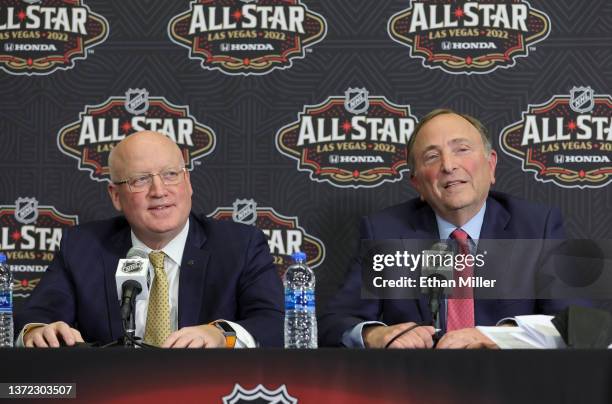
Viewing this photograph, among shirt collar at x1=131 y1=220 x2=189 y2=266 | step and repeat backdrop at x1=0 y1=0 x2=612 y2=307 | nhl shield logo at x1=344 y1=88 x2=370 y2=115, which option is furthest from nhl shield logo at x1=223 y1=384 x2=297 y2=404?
nhl shield logo at x1=344 y1=88 x2=370 y2=115

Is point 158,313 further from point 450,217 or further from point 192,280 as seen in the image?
point 450,217

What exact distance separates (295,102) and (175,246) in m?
0.88

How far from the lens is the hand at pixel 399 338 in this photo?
219 cm

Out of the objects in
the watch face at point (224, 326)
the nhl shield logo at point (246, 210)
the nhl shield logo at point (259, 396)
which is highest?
the nhl shield logo at point (246, 210)

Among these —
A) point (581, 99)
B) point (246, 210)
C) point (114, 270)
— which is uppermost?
point (581, 99)

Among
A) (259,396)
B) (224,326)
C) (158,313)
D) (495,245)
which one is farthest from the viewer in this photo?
(158,313)

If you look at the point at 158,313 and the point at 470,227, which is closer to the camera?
the point at 158,313

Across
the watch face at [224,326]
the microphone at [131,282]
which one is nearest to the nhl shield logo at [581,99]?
the watch face at [224,326]

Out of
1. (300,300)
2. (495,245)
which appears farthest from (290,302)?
(495,245)

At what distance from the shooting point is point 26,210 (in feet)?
11.8

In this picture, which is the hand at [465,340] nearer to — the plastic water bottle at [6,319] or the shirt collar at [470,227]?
the shirt collar at [470,227]

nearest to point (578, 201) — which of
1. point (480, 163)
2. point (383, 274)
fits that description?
point (480, 163)

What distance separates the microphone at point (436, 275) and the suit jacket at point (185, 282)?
0.84m

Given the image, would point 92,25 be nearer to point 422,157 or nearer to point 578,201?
point 422,157
